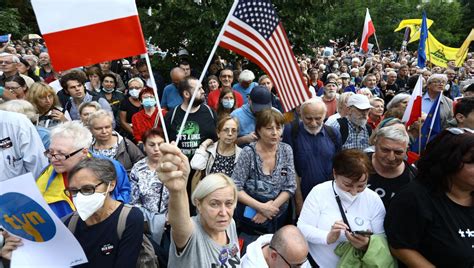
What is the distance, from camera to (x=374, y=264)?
2.98m

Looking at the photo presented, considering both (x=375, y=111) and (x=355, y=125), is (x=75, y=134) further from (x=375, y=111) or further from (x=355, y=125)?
(x=375, y=111)

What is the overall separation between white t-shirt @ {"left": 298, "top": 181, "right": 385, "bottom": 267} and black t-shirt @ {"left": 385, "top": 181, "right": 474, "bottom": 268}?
0.34 meters

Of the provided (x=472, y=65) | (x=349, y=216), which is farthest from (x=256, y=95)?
(x=472, y=65)

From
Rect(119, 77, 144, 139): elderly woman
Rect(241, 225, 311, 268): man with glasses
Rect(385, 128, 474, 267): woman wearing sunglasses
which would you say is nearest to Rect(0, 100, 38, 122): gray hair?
Rect(119, 77, 144, 139): elderly woman

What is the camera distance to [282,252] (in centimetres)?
271

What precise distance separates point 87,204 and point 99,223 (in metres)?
0.17

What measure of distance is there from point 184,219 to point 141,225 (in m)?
0.49

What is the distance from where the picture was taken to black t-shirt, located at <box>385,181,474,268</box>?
8.85 feet

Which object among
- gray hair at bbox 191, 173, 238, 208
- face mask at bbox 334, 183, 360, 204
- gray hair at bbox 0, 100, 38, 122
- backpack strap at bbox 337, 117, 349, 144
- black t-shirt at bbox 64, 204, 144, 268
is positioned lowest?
backpack strap at bbox 337, 117, 349, 144

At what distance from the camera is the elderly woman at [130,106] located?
7.00 m

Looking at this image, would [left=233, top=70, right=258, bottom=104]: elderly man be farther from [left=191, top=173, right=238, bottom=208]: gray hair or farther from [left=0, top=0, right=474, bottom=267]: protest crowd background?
[left=191, top=173, right=238, bottom=208]: gray hair

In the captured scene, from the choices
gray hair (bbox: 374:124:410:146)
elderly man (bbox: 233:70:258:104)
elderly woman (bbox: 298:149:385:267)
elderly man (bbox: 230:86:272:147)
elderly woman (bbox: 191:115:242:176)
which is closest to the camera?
elderly woman (bbox: 298:149:385:267)

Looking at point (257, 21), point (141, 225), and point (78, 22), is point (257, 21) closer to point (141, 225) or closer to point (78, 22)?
point (78, 22)

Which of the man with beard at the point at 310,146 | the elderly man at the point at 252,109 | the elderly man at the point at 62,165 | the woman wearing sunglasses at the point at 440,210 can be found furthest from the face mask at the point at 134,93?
the woman wearing sunglasses at the point at 440,210
